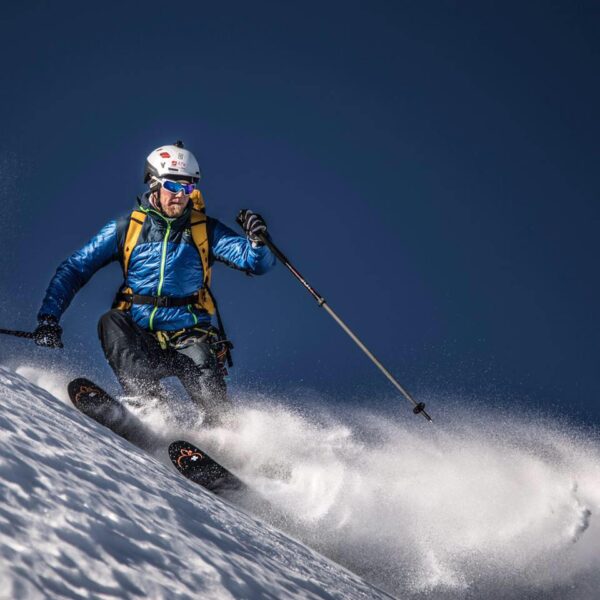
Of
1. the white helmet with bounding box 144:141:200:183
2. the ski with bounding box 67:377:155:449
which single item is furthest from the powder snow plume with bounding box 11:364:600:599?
the white helmet with bounding box 144:141:200:183

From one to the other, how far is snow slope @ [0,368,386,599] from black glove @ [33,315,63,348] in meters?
2.11

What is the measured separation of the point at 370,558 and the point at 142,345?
9.93 ft

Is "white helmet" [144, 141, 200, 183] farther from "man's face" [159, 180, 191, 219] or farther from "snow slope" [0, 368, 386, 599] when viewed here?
"snow slope" [0, 368, 386, 599]

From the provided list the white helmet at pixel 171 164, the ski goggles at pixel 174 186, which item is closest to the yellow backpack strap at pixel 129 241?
the ski goggles at pixel 174 186

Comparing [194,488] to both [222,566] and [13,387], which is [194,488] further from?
[222,566]

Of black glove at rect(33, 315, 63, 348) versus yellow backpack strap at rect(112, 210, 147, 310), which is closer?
black glove at rect(33, 315, 63, 348)

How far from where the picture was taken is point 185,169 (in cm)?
686

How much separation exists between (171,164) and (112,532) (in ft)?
16.9

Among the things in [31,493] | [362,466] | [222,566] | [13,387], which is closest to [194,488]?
[13,387]

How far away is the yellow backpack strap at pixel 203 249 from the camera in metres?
6.83

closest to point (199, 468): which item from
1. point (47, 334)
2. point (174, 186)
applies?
point (47, 334)

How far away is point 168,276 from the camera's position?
6605mm

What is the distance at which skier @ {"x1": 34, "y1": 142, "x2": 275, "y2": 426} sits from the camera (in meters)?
6.37

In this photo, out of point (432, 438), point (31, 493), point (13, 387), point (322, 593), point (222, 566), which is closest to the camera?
point (31, 493)
